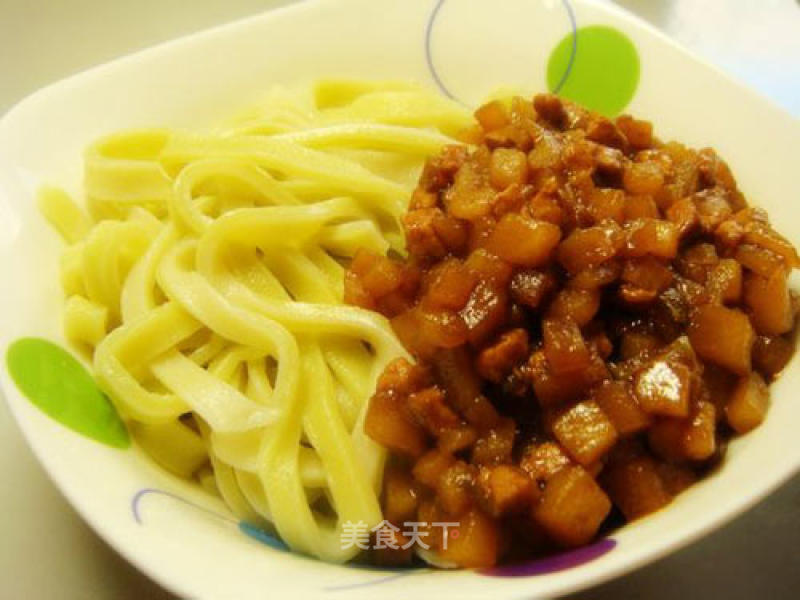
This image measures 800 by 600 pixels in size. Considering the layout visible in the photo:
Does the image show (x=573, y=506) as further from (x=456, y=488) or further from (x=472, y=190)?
(x=472, y=190)

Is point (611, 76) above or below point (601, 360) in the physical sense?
above

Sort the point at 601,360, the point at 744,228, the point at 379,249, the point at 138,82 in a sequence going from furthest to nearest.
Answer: the point at 138,82, the point at 379,249, the point at 744,228, the point at 601,360

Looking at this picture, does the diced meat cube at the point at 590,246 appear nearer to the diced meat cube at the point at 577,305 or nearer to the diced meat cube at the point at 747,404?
the diced meat cube at the point at 577,305

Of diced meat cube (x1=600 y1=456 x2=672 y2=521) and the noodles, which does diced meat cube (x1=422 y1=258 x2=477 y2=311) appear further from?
diced meat cube (x1=600 y1=456 x2=672 y2=521)

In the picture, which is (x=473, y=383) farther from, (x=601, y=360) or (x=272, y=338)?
(x=272, y=338)

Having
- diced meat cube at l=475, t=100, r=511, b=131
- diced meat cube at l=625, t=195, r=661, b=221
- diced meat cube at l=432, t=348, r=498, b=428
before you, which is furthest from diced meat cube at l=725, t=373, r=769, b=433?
diced meat cube at l=475, t=100, r=511, b=131

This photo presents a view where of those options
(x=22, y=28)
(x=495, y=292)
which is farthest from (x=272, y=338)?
(x=22, y=28)

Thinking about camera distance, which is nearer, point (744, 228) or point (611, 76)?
point (744, 228)
